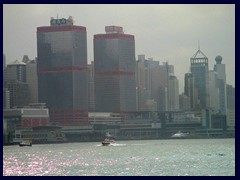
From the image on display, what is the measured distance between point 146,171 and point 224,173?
10539 millimetres

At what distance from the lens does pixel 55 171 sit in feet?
313

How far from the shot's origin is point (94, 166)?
103m
